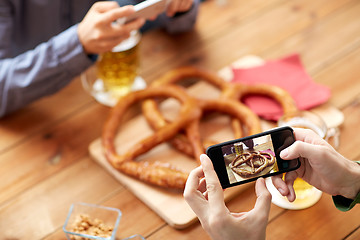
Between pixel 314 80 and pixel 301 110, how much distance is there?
16 centimetres

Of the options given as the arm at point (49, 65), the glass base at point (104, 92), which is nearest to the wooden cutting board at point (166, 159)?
the glass base at point (104, 92)

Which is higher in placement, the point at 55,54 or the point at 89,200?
the point at 55,54

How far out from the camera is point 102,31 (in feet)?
3.52

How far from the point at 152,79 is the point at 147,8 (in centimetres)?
28

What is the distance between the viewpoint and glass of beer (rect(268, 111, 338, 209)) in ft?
3.08

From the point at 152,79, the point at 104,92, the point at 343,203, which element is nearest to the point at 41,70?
the point at 104,92

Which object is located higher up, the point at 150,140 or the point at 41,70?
the point at 41,70

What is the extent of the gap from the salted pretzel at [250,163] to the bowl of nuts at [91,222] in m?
0.27

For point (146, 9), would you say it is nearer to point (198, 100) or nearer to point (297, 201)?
point (198, 100)

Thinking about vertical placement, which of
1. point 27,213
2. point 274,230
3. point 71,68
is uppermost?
point 71,68

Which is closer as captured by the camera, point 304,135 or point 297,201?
point 304,135

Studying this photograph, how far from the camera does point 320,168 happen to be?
0.79 metres

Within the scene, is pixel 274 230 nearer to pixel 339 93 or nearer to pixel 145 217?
pixel 145 217

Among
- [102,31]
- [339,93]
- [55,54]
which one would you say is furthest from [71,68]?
[339,93]
